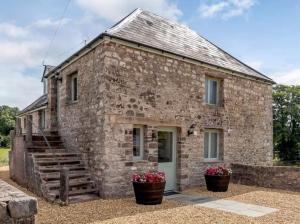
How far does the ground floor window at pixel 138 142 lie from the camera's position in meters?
9.70

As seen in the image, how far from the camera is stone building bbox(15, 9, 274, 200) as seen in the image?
9.05 meters

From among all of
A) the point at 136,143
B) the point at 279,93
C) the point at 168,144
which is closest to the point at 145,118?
the point at 136,143

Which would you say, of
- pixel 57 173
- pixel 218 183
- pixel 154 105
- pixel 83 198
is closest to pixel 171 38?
pixel 154 105

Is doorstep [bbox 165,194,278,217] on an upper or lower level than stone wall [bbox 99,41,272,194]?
lower

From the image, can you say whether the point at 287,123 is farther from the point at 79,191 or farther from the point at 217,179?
the point at 79,191

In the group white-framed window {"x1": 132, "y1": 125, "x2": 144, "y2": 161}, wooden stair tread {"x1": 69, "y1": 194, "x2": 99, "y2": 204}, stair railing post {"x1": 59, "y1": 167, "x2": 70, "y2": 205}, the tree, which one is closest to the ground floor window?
white-framed window {"x1": 132, "y1": 125, "x2": 144, "y2": 161}

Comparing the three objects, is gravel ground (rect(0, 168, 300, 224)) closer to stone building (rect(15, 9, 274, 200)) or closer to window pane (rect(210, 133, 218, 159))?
stone building (rect(15, 9, 274, 200))

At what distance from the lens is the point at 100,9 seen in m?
8.24

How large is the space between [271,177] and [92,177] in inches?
272

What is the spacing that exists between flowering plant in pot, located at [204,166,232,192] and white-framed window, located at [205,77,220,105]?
295 centimetres

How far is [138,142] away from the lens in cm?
977

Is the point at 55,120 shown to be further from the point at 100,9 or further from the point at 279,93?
the point at 279,93

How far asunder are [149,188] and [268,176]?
5797mm

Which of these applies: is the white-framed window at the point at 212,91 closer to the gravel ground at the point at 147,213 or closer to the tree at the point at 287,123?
the gravel ground at the point at 147,213
